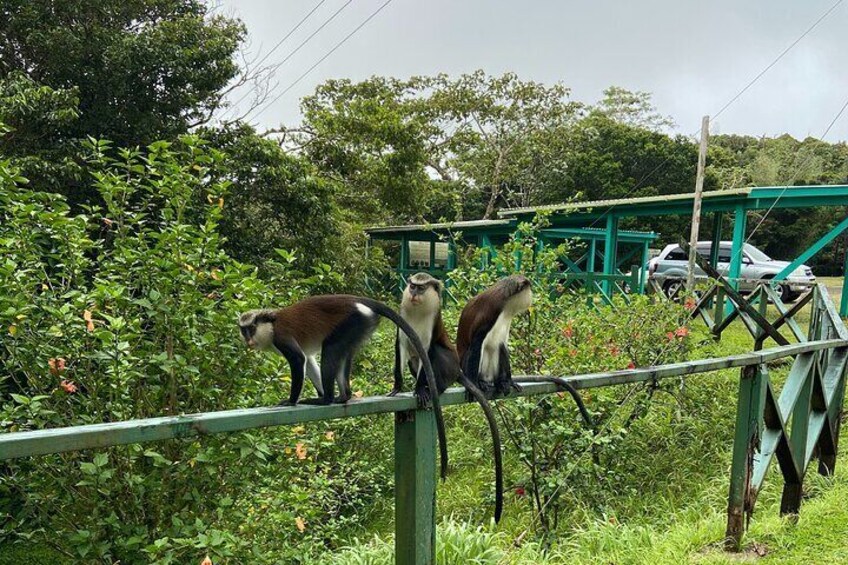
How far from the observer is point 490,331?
10.7 ft

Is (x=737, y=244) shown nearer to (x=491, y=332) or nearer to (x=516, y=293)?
(x=516, y=293)

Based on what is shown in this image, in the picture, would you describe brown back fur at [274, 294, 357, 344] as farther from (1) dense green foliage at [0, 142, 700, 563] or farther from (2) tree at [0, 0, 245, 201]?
(2) tree at [0, 0, 245, 201]

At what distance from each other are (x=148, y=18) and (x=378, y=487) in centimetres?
1020

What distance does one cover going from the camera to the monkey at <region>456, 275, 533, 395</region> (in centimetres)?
317

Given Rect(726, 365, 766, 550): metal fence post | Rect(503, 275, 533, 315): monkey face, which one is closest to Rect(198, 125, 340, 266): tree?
Rect(503, 275, 533, 315): monkey face

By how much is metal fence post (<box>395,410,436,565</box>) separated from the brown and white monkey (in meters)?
1.11

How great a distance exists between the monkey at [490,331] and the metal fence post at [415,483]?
3.70 feet

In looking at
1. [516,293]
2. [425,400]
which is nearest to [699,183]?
[516,293]

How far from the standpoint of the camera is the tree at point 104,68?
31.6ft

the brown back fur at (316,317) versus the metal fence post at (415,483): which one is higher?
the brown back fur at (316,317)

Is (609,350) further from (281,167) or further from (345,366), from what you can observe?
(281,167)

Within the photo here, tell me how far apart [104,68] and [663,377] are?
10.5 m

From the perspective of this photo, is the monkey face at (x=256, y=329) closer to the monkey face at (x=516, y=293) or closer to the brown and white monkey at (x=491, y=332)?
the brown and white monkey at (x=491, y=332)

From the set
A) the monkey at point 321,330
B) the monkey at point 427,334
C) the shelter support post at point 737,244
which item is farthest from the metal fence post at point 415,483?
the shelter support post at point 737,244
